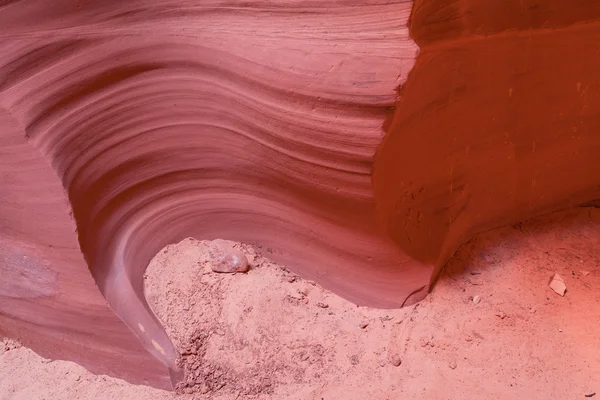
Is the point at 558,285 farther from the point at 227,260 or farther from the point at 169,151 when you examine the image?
the point at 169,151

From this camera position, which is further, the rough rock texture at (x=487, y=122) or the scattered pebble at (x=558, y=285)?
the scattered pebble at (x=558, y=285)

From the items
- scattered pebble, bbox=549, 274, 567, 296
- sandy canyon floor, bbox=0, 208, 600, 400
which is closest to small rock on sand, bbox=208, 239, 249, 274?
sandy canyon floor, bbox=0, 208, 600, 400

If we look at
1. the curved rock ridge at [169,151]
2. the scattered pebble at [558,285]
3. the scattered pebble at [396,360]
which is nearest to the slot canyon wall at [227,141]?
the curved rock ridge at [169,151]

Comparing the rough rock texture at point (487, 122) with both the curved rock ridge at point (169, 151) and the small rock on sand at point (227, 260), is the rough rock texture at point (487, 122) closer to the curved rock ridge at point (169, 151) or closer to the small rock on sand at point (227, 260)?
the curved rock ridge at point (169, 151)

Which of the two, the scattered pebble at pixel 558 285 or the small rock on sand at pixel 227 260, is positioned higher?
the small rock on sand at pixel 227 260

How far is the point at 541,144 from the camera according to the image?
1.51m

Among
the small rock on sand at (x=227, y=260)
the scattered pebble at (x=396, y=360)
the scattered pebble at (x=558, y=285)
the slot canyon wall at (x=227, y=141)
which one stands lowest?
the scattered pebble at (x=558, y=285)

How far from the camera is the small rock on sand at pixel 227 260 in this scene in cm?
129

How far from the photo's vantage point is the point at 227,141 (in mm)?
1285

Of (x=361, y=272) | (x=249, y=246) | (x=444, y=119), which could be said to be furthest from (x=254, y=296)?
(x=444, y=119)

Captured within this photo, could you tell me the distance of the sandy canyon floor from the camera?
1134mm

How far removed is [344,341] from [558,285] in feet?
2.17

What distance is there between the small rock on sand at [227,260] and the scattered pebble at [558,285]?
87cm

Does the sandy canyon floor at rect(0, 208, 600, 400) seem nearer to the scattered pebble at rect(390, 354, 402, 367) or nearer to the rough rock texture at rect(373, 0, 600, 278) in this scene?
the scattered pebble at rect(390, 354, 402, 367)
